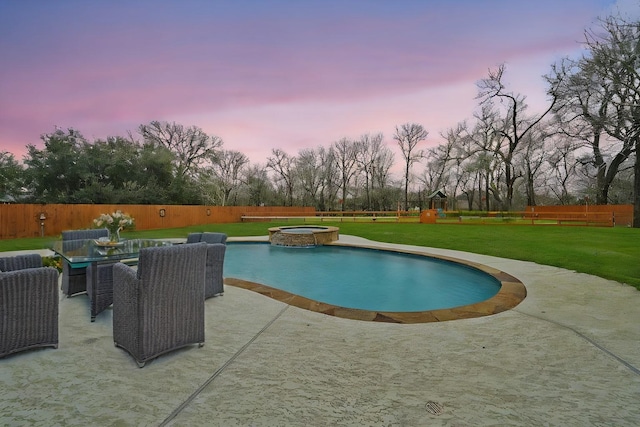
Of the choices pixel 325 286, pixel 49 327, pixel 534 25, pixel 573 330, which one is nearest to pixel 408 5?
pixel 534 25

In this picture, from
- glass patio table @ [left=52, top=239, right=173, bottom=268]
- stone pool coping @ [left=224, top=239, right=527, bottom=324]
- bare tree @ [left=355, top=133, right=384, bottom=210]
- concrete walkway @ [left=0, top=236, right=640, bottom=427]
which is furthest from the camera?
bare tree @ [left=355, top=133, right=384, bottom=210]

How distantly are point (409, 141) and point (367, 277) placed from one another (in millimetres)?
28334

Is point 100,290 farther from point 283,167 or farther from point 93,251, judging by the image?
point 283,167

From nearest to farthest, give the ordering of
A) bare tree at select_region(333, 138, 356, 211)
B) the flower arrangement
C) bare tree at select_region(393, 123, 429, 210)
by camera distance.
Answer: the flower arrangement
bare tree at select_region(393, 123, 429, 210)
bare tree at select_region(333, 138, 356, 211)

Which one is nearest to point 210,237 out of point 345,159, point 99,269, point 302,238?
point 99,269

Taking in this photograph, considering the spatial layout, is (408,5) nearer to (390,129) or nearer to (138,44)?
(138,44)

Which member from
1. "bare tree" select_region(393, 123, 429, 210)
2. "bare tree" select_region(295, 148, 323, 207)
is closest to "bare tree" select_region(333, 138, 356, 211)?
"bare tree" select_region(295, 148, 323, 207)

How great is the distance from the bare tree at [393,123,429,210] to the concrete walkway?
29.9m

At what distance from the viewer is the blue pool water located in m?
4.70

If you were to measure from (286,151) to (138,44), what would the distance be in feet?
85.2

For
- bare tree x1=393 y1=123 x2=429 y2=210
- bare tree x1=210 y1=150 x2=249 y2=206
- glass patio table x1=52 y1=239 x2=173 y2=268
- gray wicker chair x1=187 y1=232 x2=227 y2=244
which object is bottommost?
glass patio table x1=52 y1=239 x2=173 y2=268

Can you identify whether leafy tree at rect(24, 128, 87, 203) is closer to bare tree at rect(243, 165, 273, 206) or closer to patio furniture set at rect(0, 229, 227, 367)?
bare tree at rect(243, 165, 273, 206)

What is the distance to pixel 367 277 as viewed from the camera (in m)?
6.16

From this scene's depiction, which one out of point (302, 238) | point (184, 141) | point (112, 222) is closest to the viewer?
point (112, 222)
